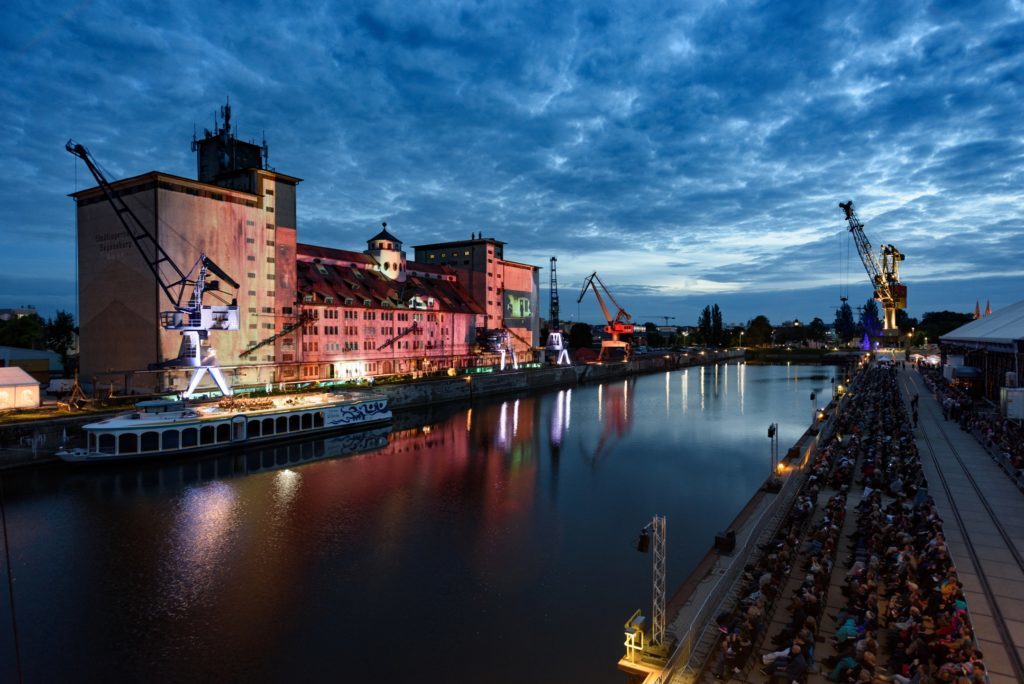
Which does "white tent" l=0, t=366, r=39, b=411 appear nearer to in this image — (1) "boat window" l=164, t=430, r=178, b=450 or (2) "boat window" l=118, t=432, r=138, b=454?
(2) "boat window" l=118, t=432, r=138, b=454

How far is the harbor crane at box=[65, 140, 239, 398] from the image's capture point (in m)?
45.2

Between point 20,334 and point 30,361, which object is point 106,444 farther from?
point 20,334

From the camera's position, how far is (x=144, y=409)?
4222 centimetres

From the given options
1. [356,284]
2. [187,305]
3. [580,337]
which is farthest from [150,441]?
[580,337]

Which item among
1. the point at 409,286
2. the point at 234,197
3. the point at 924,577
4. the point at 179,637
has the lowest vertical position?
the point at 179,637

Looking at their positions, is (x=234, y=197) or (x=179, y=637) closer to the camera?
(x=179, y=637)

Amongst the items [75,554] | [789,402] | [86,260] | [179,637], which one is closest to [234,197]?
[86,260]

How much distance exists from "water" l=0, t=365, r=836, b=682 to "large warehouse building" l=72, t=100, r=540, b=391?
1855 centimetres

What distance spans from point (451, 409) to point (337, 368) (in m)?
15.0

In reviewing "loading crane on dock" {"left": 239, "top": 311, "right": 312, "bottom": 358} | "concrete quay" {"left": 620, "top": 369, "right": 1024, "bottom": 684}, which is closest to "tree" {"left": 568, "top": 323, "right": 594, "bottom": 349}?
"loading crane on dock" {"left": 239, "top": 311, "right": 312, "bottom": 358}

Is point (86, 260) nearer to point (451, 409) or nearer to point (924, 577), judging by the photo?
point (451, 409)

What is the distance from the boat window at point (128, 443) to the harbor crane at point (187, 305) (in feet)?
26.9

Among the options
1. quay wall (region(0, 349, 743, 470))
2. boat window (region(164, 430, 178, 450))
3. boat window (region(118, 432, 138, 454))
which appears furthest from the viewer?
boat window (region(164, 430, 178, 450))

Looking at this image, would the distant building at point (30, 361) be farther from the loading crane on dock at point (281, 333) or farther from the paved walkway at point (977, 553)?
the paved walkway at point (977, 553)
